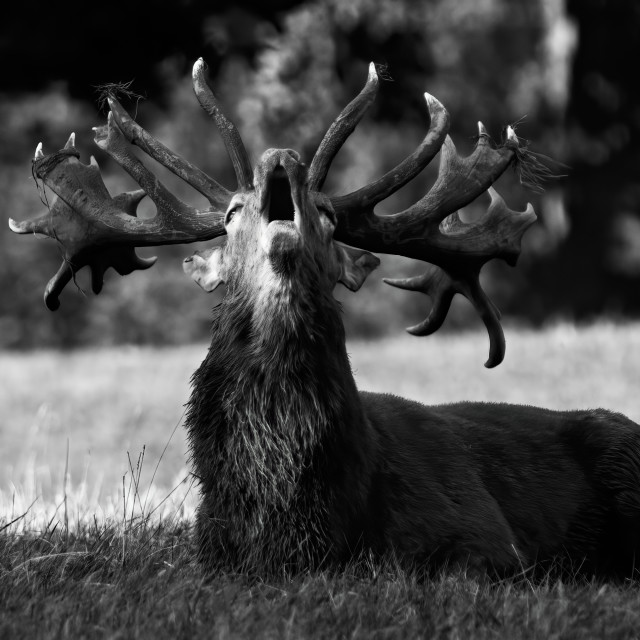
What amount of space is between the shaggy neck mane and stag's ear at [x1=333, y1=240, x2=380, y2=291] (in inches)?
20.1

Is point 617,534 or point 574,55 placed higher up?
point 574,55

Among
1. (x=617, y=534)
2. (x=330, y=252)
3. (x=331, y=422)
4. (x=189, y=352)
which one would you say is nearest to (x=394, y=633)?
(x=331, y=422)

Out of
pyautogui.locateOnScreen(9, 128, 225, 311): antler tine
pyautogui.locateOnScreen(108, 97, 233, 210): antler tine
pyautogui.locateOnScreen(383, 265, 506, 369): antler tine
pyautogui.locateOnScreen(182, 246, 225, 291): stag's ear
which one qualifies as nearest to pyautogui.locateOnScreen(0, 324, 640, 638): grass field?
pyautogui.locateOnScreen(182, 246, 225, 291): stag's ear

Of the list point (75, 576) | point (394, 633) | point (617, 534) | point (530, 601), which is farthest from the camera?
point (617, 534)

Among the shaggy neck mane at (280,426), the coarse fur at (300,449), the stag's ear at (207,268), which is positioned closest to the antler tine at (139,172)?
the stag's ear at (207,268)

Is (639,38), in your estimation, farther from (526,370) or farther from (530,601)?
(530,601)

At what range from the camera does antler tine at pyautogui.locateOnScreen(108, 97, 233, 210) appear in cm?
546

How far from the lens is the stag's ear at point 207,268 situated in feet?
17.3

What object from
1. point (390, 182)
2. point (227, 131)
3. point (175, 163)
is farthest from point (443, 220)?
point (175, 163)

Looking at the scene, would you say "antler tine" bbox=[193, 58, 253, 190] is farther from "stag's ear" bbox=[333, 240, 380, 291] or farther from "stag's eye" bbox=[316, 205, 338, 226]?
"stag's ear" bbox=[333, 240, 380, 291]

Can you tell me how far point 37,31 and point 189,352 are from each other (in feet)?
21.2

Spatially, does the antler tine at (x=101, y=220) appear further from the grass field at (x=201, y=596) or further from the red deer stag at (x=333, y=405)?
the grass field at (x=201, y=596)

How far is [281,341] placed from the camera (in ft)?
15.7

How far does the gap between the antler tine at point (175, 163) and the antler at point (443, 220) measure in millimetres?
534
